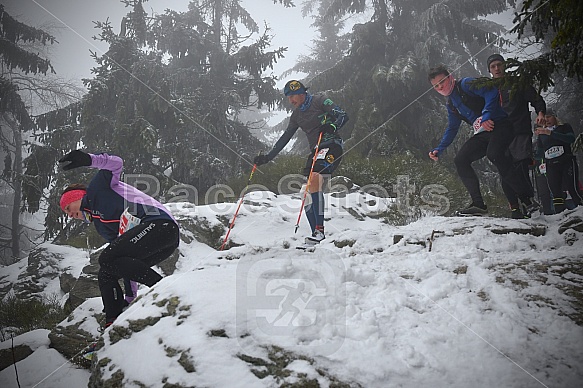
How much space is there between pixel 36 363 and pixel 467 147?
521cm

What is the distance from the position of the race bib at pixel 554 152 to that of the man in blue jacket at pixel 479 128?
111 cm

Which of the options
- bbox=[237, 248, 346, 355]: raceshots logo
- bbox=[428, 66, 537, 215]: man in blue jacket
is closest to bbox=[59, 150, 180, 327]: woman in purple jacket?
bbox=[237, 248, 346, 355]: raceshots logo

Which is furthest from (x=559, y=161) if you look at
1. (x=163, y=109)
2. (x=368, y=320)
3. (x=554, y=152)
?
(x=163, y=109)

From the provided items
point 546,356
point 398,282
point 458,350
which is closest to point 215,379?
point 458,350

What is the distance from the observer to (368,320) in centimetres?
180

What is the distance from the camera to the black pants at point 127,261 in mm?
2707

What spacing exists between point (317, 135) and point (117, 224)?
8.97 ft

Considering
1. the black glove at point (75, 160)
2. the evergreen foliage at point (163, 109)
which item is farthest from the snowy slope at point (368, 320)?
the evergreen foliage at point (163, 109)

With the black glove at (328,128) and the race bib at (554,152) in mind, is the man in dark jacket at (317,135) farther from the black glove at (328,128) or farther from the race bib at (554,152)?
the race bib at (554,152)

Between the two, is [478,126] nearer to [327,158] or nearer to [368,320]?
[327,158]

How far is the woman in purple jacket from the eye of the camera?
2719 millimetres

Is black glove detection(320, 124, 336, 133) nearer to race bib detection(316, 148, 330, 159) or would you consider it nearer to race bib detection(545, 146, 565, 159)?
race bib detection(316, 148, 330, 159)

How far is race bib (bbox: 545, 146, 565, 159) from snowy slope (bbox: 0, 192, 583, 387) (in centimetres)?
192

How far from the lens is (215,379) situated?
150 centimetres
